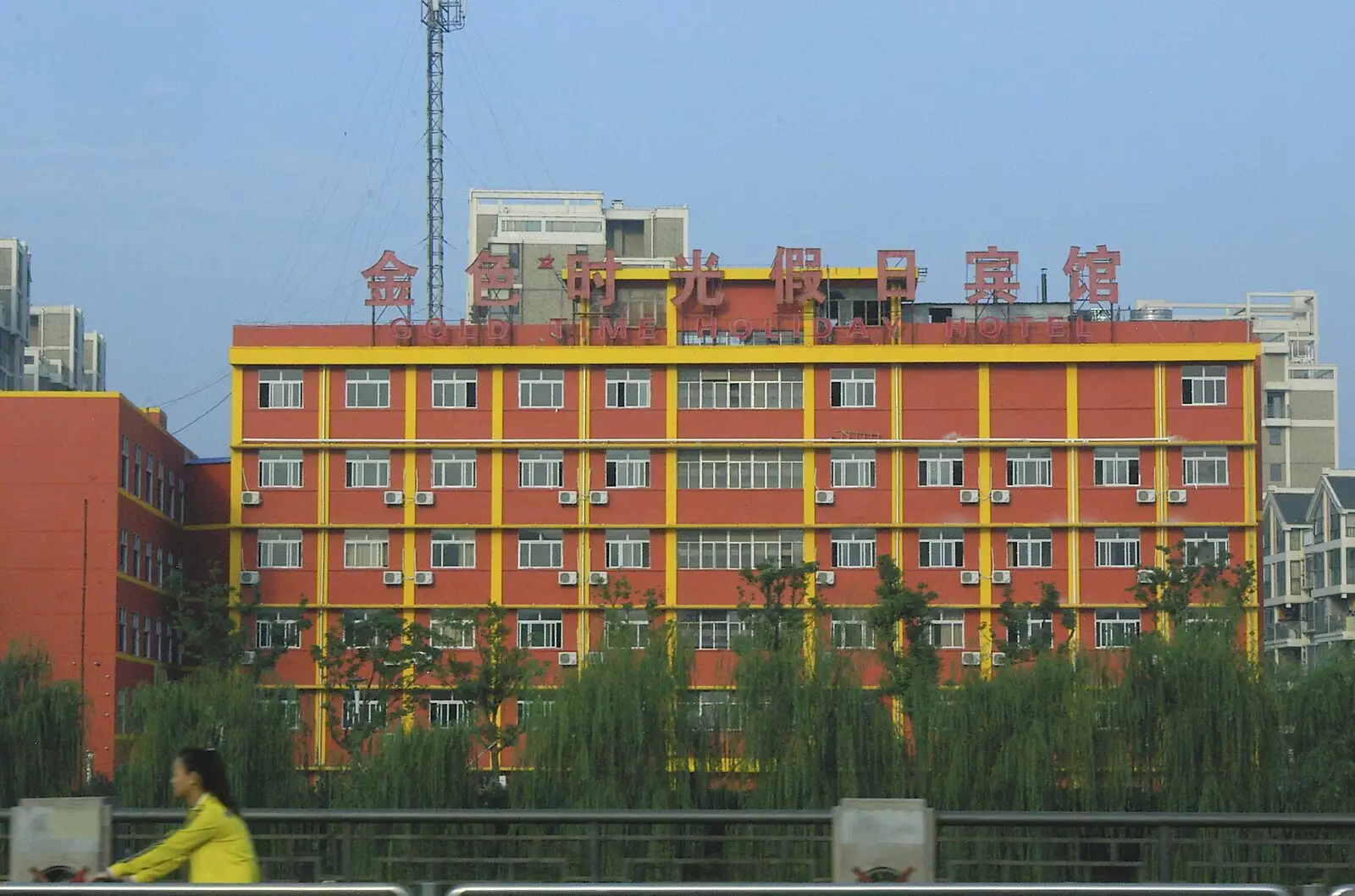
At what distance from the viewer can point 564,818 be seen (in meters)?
9.52

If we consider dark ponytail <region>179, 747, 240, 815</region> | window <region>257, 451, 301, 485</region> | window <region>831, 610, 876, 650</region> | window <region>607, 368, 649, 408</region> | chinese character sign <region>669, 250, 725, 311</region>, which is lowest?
dark ponytail <region>179, 747, 240, 815</region>

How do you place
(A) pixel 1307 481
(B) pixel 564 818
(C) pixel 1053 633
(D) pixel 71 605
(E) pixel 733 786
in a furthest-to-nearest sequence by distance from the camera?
(A) pixel 1307 481, (C) pixel 1053 633, (D) pixel 71 605, (E) pixel 733 786, (B) pixel 564 818

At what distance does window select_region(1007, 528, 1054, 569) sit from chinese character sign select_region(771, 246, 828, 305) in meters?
7.13

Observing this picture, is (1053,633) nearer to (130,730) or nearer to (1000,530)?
(1000,530)

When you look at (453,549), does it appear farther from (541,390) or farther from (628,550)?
(541,390)

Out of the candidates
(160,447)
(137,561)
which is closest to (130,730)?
(137,561)

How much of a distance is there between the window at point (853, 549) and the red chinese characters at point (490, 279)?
951 cm

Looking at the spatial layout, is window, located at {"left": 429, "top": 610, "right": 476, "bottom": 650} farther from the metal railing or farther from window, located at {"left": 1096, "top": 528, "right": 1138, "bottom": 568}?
the metal railing

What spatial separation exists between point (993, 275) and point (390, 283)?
1412cm

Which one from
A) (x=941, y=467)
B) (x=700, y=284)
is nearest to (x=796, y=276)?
(x=700, y=284)

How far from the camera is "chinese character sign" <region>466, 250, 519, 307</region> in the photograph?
42.3 metres

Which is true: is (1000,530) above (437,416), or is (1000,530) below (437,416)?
below

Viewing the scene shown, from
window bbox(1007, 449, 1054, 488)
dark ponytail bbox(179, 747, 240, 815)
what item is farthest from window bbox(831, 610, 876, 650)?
dark ponytail bbox(179, 747, 240, 815)

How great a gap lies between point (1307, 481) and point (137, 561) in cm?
5169
